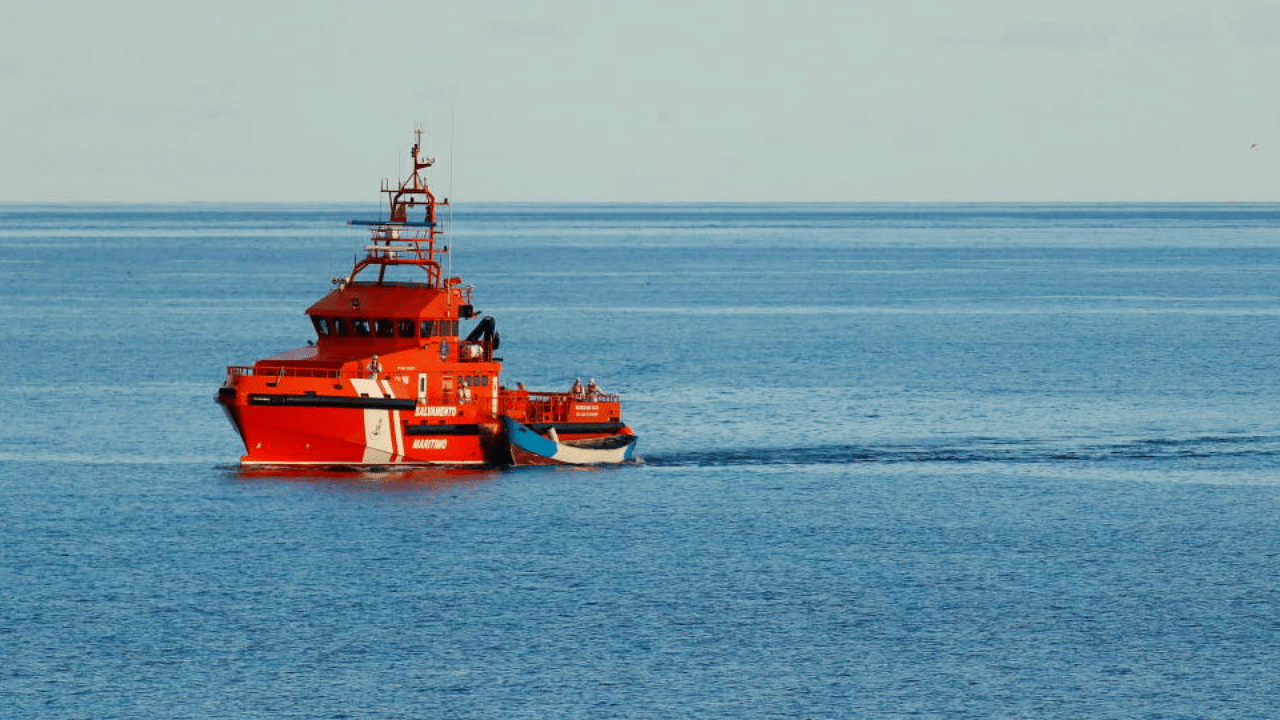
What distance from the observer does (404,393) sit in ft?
206

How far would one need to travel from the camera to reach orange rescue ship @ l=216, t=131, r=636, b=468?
61438 mm

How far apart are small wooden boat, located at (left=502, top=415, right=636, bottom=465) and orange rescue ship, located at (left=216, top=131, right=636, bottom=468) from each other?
0.11 ft

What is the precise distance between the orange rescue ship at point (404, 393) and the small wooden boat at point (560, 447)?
0.03 meters

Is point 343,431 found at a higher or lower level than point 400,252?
lower

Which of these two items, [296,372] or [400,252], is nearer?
[296,372]

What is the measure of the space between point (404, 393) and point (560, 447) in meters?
6.01

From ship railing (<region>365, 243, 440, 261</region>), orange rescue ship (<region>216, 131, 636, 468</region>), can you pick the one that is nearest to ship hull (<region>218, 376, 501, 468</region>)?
orange rescue ship (<region>216, 131, 636, 468</region>)

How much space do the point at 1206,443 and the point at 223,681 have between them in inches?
1750

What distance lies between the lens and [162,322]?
5428 inches

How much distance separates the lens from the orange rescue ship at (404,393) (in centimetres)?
6144

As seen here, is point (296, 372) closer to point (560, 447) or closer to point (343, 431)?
point (343, 431)

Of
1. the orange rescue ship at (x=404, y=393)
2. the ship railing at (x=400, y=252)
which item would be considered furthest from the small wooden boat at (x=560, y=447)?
the ship railing at (x=400, y=252)

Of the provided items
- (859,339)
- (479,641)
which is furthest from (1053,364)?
(479,641)

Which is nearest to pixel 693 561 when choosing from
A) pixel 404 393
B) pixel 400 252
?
pixel 404 393
